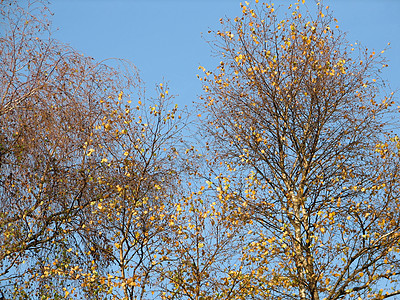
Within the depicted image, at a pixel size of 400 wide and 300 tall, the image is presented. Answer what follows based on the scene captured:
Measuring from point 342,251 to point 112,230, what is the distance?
5458 millimetres

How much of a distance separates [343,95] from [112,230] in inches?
293

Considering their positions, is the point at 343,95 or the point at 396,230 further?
the point at 343,95

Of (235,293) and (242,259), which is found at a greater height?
(242,259)

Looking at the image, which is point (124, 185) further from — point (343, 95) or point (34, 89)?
point (343, 95)

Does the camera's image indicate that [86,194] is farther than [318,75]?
No

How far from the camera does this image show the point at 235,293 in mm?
11305

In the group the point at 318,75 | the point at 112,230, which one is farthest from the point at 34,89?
the point at 318,75

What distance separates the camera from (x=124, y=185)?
1145cm

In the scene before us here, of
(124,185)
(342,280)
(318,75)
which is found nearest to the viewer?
(342,280)

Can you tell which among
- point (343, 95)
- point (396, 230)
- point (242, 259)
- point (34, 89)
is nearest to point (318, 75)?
point (343, 95)

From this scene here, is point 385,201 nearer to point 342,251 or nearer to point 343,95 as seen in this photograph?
point 342,251

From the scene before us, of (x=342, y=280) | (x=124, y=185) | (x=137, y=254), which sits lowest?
(x=342, y=280)

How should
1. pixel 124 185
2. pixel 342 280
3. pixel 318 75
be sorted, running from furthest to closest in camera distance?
1. pixel 318 75
2. pixel 124 185
3. pixel 342 280

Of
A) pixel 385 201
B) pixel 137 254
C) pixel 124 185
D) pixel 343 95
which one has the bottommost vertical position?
pixel 137 254
